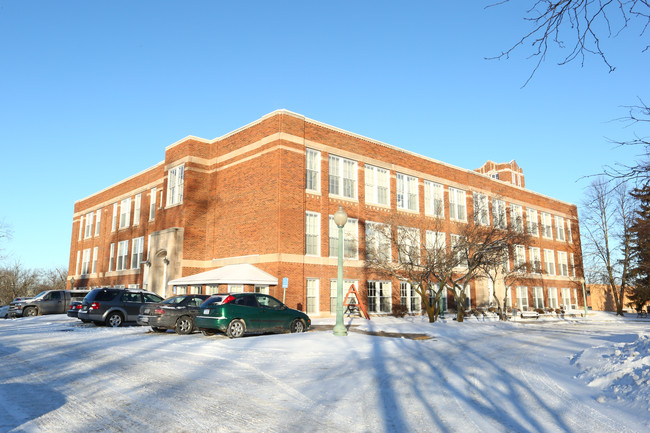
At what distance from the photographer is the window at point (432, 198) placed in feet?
119

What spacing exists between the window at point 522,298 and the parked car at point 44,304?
3605 cm

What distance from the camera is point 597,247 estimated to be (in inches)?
1773

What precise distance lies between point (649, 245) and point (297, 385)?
1555 inches

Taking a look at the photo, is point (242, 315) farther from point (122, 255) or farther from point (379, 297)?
point (122, 255)

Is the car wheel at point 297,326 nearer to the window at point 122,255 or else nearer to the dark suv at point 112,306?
the dark suv at point 112,306

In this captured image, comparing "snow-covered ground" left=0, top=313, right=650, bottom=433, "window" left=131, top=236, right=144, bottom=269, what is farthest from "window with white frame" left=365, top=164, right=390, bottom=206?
"snow-covered ground" left=0, top=313, right=650, bottom=433

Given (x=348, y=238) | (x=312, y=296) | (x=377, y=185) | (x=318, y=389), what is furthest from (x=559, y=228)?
(x=318, y=389)

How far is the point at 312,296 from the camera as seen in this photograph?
2794cm

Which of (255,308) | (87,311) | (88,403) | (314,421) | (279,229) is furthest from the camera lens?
(279,229)

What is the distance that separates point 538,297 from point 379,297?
22.2 metres

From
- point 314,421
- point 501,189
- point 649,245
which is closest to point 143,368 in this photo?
point 314,421

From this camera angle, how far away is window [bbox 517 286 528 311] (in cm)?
4331

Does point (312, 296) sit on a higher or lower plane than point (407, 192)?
lower

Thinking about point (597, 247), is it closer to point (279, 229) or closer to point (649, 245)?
point (649, 245)
